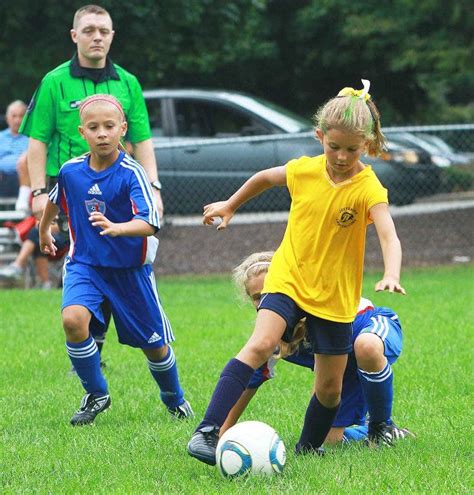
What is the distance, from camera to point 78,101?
718 cm

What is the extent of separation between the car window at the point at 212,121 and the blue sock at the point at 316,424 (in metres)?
9.60

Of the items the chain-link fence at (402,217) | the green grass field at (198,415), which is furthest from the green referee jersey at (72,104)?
the chain-link fence at (402,217)

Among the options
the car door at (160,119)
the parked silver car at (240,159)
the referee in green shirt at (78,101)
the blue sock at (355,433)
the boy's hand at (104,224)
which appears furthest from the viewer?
the car door at (160,119)

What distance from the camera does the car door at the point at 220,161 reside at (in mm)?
13953

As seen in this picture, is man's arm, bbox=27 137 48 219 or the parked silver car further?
the parked silver car

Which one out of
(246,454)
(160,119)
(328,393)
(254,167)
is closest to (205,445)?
(246,454)

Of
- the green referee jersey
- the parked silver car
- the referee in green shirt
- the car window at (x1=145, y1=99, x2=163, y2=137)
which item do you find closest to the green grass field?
the referee in green shirt

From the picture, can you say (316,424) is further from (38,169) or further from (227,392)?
(38,169)

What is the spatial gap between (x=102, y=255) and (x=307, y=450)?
156 centimetres

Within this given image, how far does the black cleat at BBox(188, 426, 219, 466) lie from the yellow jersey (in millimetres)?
658

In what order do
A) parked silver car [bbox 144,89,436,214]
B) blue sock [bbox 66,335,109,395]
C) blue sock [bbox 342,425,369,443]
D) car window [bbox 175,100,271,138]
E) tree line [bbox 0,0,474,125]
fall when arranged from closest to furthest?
1. blue sock [bbox 342,425,369,443]
2. blue sock [bbox 66,335,109,395]
3. parked silver car [bbox 144,89,436,214]
4. car window [bbox 175,100,271,138]
5. tree line [bbox 0,0,474,125]

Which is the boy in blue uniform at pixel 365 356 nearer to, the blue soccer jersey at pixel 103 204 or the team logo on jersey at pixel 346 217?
the team logo on jersey at pixel 346 217

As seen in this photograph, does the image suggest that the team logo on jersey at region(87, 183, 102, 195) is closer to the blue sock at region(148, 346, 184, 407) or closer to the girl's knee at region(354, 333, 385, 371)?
the blue sock at region(148, 346, 184, 407)

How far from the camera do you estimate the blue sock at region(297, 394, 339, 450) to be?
200 inches
